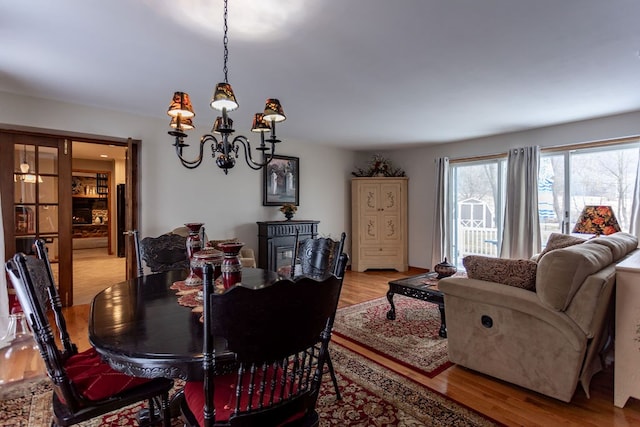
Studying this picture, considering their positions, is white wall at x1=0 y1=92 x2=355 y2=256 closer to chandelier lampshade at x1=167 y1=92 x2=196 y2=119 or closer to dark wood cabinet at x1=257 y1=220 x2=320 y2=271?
dark wood cabinet at x1=257 y1=220 x2=320 y2=271

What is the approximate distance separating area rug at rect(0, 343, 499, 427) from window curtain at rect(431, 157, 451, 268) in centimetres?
385

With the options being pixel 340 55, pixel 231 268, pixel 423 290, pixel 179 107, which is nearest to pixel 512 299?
pixel 423 290

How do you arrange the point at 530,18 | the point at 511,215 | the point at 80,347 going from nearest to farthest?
the point at 530,18 → the point at 80,347 → the point at 511,215

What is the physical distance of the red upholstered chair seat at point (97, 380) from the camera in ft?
4.58

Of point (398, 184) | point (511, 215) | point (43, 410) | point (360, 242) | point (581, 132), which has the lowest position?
point (43, 410)

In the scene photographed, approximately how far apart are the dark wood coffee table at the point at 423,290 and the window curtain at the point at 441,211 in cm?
228

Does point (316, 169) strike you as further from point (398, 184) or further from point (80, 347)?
point (80, 347)

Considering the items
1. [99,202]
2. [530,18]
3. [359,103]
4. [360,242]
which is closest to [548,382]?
[530,18]

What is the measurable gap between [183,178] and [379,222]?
11.9ft

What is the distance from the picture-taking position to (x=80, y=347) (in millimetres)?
2939

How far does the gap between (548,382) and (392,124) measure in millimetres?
3458

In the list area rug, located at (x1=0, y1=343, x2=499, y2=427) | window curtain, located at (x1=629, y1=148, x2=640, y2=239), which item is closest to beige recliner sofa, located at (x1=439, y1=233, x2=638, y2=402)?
area rug, located at (x1=0, y1=343, x2=499, y2=427)

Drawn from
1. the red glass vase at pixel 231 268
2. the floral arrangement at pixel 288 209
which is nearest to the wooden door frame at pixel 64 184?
the floral arrangement at pixel 288 209

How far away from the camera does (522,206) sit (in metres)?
4.86
